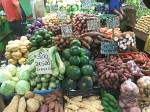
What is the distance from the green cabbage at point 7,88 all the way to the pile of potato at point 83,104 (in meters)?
0.60

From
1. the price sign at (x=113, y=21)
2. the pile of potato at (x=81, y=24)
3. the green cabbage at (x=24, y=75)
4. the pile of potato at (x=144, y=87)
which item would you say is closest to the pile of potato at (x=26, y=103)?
the green cabbage at (x=24, y=75)

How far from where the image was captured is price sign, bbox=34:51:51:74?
244cm

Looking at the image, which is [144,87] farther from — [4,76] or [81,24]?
[81,24]

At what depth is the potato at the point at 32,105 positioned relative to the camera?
233cm

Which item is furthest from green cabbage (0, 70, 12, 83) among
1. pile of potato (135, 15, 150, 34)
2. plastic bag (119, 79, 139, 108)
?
pile of potato (135, 15, 150, 34)

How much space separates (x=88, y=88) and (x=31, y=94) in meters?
0.62

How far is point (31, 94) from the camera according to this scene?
8.04 ft

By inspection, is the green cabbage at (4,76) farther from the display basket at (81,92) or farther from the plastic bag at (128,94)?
the plastic bag at (128,94)

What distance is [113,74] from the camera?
2.43m

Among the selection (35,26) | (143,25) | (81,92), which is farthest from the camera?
(143,25)

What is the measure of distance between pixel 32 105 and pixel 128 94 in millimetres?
992

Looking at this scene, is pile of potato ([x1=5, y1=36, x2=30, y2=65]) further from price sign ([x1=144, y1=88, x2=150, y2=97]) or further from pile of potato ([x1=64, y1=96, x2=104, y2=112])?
price sign ([x1=144, y1=88, x2=150, y2=97])

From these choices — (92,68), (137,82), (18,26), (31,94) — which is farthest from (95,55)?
(18,26)

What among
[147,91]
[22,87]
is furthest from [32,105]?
[147,91]
